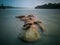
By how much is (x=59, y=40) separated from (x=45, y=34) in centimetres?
18

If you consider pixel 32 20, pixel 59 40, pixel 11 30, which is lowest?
pixel 59 40

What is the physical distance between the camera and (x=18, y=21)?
142 centimetres

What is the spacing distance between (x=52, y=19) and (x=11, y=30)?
0.51 meters

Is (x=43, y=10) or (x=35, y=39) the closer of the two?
(x=35, y=39)

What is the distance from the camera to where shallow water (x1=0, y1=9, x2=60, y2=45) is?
137 cm

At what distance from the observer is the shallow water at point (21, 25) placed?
1.37 m

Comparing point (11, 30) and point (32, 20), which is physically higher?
point (32, 20)

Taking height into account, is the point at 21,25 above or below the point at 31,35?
above

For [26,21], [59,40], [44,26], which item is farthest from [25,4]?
[59,40]

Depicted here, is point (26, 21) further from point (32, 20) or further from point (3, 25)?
point (3, 25)

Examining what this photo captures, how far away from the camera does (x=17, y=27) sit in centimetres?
141

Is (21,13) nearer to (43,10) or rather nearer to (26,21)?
(26,21)

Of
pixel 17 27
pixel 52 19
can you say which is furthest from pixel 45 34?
pixel 17 27

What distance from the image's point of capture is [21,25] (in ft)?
4.59
